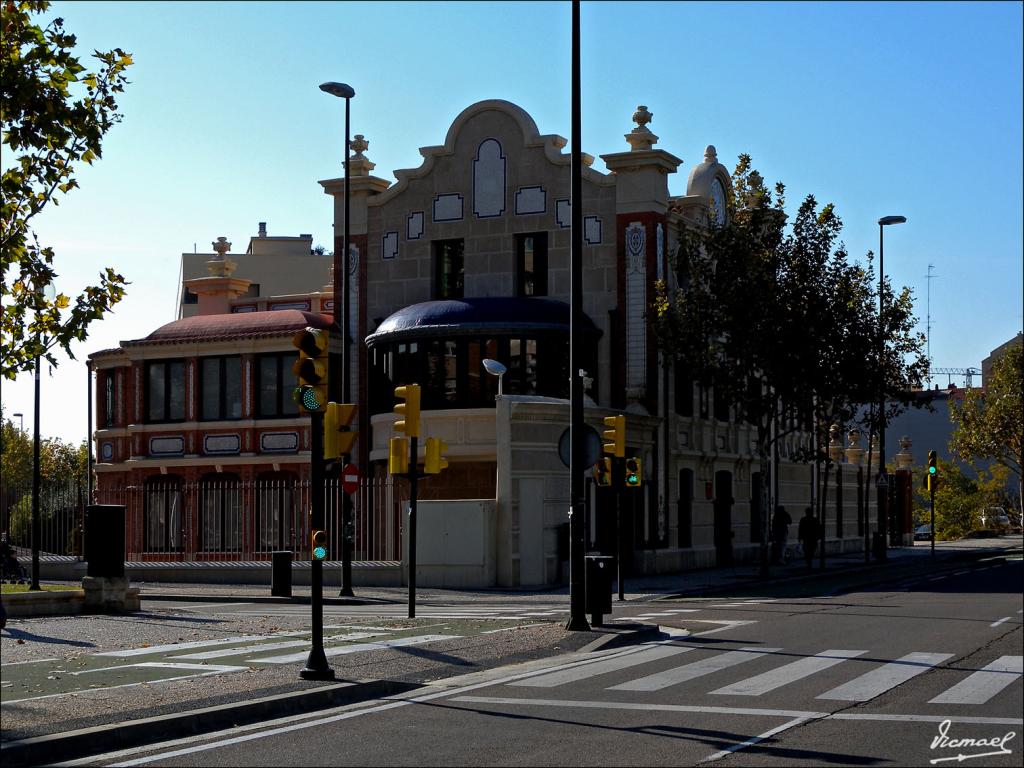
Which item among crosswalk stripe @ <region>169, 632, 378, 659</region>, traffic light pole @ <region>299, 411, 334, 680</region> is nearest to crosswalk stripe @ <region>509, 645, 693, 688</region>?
traffic light pole @ <region>299, 411, 334, 680</region>

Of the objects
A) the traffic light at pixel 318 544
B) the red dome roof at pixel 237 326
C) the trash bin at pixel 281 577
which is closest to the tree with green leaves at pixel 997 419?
the red dome roof at pixel 237 326

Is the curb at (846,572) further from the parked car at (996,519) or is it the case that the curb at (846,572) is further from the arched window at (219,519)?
the parked car at (996,519)

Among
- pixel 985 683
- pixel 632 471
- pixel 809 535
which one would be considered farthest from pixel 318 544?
pixel 809 535

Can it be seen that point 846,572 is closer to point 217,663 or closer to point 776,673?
point 776,673

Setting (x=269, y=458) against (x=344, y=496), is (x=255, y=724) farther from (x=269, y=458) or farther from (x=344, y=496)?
(x=269, y=458)

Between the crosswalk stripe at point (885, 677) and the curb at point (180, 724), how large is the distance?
165 inches

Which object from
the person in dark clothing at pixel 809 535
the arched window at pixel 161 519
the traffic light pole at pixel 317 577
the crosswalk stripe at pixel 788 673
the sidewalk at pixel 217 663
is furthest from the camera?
the person in dark clothing at pixel 809 535

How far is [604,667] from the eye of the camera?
14984 mm

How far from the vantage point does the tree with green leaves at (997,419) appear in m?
59.2

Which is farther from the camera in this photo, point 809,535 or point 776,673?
point 809,535

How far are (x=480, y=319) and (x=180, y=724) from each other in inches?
982

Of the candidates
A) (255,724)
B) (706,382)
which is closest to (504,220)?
(706,382)

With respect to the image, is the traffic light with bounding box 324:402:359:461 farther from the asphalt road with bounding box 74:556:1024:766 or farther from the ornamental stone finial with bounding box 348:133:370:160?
the ornamental stone finial with bounding box 348:133:370:160

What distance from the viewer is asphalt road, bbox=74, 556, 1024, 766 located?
970 centimetres
